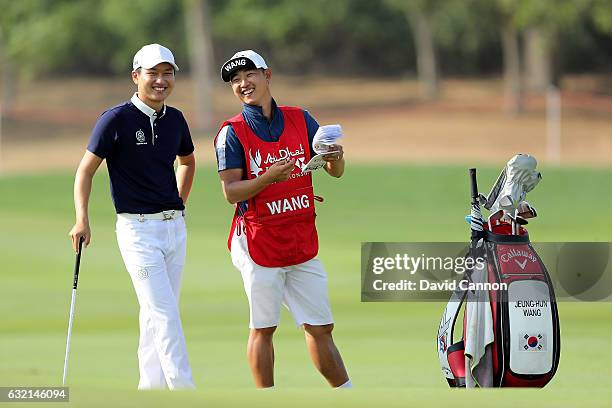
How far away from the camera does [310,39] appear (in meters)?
62.9

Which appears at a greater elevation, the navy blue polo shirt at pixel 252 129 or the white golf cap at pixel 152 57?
the white golf cap at pixel 152 57

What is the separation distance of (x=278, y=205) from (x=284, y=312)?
5955 mm

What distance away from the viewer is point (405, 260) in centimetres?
696

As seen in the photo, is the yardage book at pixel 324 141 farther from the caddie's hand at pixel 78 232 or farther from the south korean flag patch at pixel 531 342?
the south korean flag patch at pixel 531 342

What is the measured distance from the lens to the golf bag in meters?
7.09

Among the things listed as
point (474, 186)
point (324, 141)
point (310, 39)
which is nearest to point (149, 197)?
point (324, 141)

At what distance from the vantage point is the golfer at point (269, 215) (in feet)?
24.8

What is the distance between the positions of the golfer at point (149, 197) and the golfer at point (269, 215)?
0.34m

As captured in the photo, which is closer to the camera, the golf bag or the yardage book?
the golf bag

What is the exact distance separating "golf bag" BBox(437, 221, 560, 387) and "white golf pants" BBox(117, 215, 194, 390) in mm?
1397

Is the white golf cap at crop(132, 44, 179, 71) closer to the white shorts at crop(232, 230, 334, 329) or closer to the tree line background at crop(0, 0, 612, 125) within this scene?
the white shorts at crop(232, 230, 334, 329)

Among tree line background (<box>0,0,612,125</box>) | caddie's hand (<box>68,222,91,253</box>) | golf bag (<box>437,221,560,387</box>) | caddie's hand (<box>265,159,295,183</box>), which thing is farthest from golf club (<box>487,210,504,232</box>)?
tree line background (<box>0,0,612,125</box>)

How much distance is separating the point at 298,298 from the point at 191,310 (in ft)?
19.9

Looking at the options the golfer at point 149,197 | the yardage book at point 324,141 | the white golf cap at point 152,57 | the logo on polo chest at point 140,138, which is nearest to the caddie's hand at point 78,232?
the golfer at point 149,197
